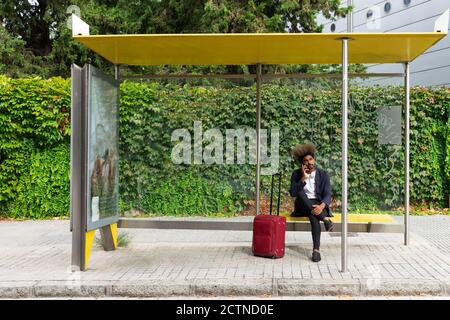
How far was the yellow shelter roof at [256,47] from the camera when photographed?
6.72m

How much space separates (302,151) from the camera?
27.6 ft

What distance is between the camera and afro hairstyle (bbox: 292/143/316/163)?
837 cm

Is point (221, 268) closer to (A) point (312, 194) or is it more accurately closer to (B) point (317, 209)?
(B) point (317, 209)

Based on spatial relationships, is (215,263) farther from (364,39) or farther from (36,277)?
(364,39)

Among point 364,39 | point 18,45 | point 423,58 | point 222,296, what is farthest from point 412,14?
point 222,296

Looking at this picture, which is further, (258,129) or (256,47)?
(258,129)

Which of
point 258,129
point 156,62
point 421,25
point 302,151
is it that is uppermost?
point 421,25

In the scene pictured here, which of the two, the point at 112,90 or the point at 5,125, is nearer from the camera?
the point at 112,90

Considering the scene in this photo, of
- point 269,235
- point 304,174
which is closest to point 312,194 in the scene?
point 304,174

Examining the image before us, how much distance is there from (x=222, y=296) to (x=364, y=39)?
323cm

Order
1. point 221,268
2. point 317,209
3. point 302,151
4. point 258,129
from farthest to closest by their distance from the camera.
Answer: point 258,129, point 302,151, point 317,209, point 221,268

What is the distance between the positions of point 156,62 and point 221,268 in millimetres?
3129

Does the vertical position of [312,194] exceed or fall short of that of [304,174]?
it falls short

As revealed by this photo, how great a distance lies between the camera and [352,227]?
317 inches
